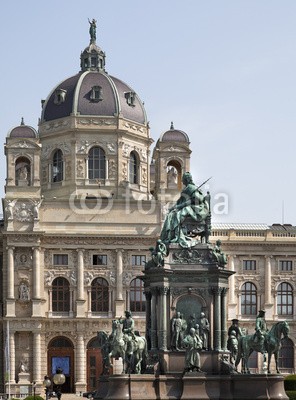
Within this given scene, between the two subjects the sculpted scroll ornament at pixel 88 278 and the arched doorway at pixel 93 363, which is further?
the sculpted scroll ornament at pixel 88 278

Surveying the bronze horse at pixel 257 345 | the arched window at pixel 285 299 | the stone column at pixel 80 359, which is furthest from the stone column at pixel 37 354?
the bronze horse at pixel 257 345

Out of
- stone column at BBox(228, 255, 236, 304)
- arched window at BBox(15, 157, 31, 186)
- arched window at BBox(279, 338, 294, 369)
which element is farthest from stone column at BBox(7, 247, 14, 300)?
arched window at BBox(279, 338, 294, 369)

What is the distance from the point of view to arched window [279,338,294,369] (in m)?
121

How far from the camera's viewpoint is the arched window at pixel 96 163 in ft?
409

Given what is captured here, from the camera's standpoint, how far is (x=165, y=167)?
12350 cm

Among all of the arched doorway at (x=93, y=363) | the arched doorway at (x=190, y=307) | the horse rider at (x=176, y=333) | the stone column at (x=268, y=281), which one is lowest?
the arched doorway at (x=93, y=363)

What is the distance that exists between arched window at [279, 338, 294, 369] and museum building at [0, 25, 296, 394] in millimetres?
105

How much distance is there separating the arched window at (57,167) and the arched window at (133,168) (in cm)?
644

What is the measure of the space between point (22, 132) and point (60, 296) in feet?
50.9

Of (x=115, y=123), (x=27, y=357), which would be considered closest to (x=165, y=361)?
(x=27, y=357)

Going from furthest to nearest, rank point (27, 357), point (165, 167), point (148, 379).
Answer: point (165, 167) < point (27, 357) < point (148, 379)

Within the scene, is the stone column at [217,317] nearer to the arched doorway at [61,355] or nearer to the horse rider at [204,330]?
the horse rider at [204,330]

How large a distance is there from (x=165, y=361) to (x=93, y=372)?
56.4 meters

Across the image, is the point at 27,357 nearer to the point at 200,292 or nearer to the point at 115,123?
the point at 115,123
